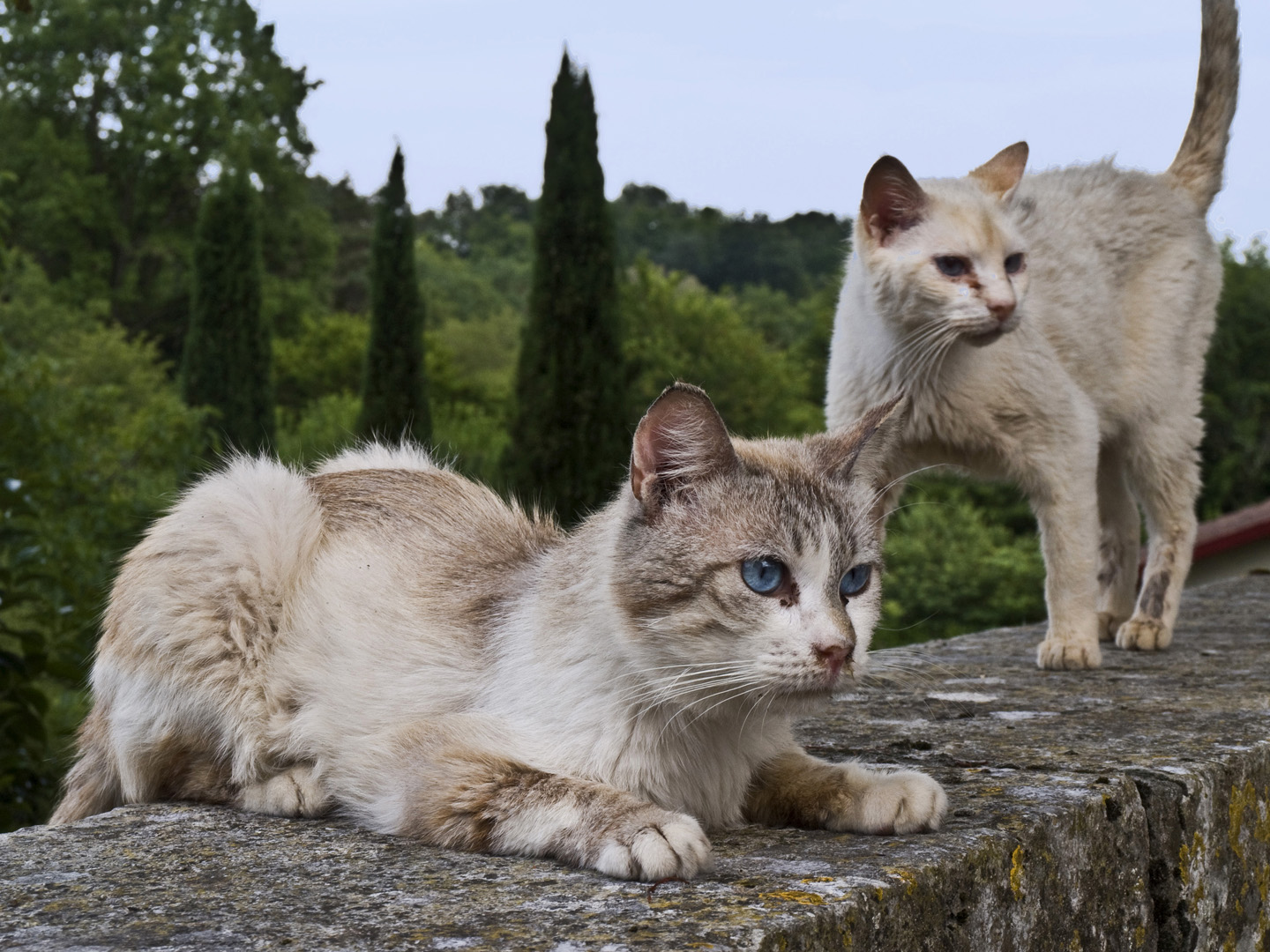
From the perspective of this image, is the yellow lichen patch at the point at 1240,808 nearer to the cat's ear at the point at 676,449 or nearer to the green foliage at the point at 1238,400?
the cat's ear at the point at 676,449

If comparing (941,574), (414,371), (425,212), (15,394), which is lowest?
(941,574)

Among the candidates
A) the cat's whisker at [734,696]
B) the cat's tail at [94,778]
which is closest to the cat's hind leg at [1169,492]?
the cat's whisker at [734,696]

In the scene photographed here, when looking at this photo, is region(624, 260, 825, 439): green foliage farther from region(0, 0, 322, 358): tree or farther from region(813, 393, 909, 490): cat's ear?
region(813, 393, 909, 490): cat's ear

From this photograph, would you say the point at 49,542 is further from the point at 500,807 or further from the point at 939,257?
the point at 500,807

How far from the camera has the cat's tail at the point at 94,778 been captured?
2572 millimetres

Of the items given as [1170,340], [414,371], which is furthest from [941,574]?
[1170,340]

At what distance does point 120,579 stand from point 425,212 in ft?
159

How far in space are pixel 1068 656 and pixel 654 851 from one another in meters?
2.55

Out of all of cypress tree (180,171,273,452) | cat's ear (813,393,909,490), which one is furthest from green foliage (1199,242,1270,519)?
cat's ear (813,393,909,490)

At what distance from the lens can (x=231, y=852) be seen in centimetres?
190

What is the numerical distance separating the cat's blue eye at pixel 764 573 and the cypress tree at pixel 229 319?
21750mm

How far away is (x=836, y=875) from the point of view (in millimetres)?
1676

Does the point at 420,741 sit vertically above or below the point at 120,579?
below

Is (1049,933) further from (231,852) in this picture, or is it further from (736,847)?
(231,852)
